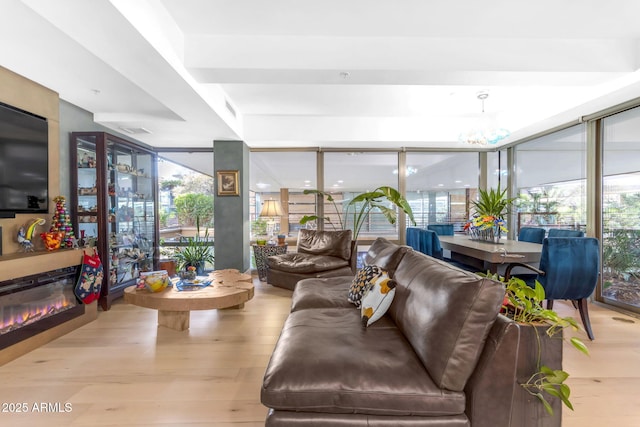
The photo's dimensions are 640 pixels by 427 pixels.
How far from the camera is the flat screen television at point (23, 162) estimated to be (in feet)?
8.38

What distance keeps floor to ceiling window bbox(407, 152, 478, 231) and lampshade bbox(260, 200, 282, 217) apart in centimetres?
242

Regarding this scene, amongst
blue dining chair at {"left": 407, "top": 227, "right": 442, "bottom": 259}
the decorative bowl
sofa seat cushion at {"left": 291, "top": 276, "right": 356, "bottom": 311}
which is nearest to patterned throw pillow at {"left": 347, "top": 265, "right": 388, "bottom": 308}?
sofa seat cushion at {"left": 291, "top": 276, "right": 356, "bottom": 311}

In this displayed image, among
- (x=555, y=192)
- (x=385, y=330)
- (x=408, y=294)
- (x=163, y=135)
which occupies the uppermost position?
(x=163, y=135)

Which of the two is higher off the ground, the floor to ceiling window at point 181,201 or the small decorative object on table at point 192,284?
the floor to ceiling window at point 181,201

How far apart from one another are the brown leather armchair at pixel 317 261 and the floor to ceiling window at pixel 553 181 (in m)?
2.88

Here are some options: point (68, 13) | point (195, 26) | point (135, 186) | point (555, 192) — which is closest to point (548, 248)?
point (555, 192)

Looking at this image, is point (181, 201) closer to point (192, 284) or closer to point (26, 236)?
point (26, 236)

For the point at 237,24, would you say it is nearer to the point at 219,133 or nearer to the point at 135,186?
the point at 219,133

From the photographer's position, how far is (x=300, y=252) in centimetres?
465

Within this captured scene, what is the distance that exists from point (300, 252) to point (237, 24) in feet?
10.2

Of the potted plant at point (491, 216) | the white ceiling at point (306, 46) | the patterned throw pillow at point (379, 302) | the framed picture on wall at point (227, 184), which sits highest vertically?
the white ceiling at point (306, 46)

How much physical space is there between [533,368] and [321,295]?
1400 mm

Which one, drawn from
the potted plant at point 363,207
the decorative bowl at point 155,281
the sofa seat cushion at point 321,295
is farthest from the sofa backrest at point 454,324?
the potted plant at point 363,207

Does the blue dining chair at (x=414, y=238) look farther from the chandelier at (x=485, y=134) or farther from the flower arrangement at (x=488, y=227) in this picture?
the chandelier at (x=485, y=134)
